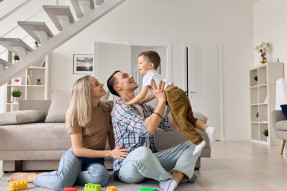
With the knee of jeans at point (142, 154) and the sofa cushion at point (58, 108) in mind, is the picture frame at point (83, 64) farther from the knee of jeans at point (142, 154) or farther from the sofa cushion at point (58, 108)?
the knee of jeans at point (142, 154)

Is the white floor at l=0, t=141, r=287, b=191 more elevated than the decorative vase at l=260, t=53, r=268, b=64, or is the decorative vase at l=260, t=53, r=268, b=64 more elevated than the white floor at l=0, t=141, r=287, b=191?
the decorative vase at l=260, t=53, r=268, b=64

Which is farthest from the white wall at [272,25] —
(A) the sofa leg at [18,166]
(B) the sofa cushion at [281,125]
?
(A) the sofa leg at [18,166]

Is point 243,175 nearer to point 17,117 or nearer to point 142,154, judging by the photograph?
point 142,154

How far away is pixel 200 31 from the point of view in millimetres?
7086

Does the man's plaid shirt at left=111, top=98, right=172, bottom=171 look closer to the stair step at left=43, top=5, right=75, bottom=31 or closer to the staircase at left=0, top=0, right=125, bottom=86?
the stair step at left=43, top=5, right=75, bottom=31

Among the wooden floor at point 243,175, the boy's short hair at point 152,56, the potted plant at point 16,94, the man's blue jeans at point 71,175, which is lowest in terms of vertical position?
the wooden floor at point 243,175

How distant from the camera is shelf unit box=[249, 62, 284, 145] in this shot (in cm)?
594


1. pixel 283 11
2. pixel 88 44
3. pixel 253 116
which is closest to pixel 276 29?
pixel 283 11

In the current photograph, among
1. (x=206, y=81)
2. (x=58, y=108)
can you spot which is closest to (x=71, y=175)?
(x=58, y=108)

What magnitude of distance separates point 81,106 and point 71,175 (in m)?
0.49

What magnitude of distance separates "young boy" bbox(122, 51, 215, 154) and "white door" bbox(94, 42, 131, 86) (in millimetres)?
3926

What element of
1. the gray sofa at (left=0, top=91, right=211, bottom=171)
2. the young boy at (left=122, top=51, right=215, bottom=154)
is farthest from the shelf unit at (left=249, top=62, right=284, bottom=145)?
the young boy at (left=122, top=51, right=215, bottom=154)

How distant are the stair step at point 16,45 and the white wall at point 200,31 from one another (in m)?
3.00

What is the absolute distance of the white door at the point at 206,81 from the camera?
6914 millimetres
